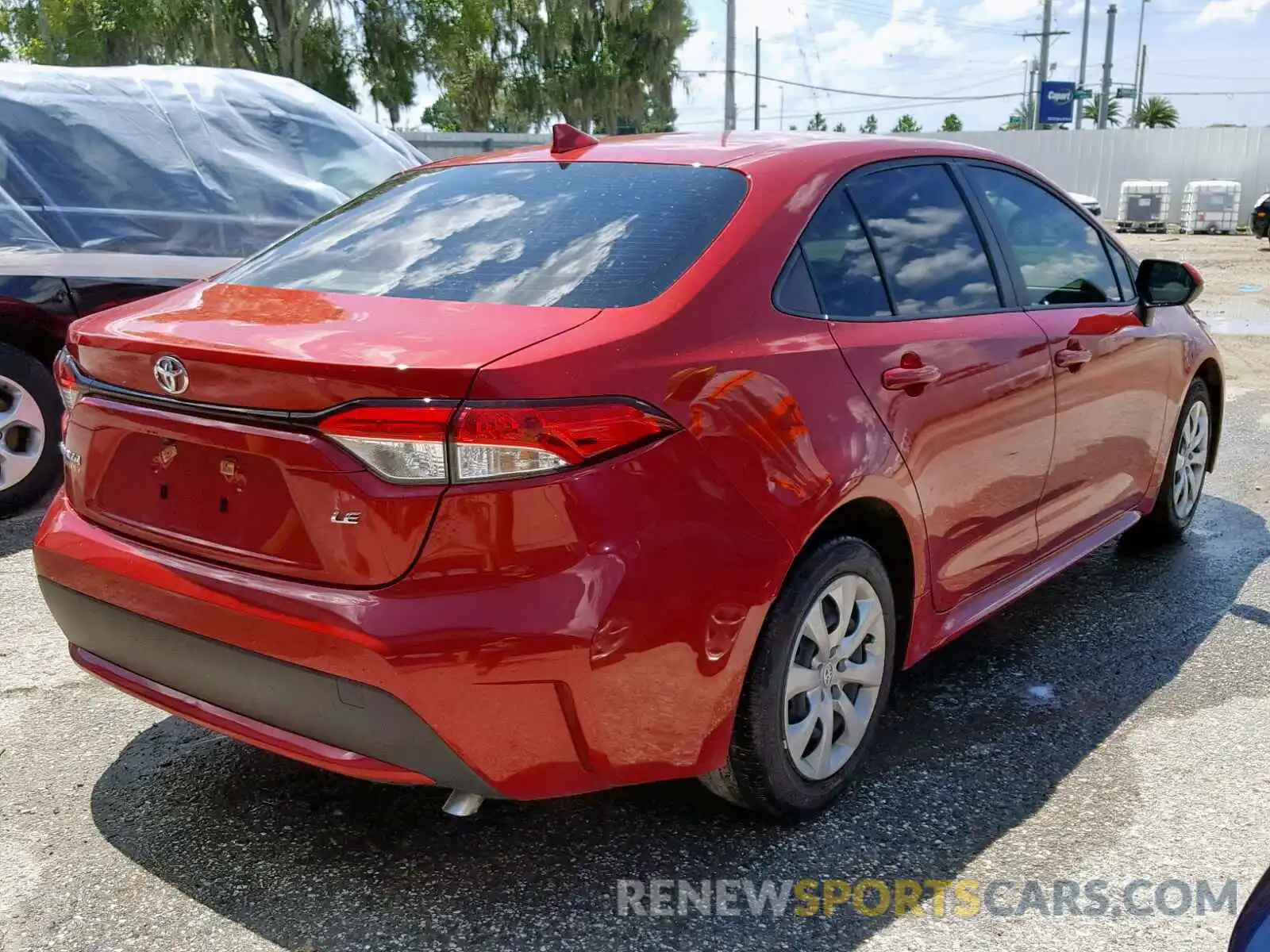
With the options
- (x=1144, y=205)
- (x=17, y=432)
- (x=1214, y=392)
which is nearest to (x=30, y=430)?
(x=17, y=432)

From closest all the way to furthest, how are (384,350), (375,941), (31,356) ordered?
(384,350), (375,941), (31,356)

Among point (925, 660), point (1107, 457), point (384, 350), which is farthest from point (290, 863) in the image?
point (1107, 457)

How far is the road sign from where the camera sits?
50531 mm

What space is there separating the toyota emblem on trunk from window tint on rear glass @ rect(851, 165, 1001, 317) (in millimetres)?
1677

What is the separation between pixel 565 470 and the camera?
206 centimetres

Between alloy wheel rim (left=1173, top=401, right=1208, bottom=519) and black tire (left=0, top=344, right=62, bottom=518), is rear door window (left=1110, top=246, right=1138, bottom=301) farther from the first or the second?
black tire (left=0, top=344, right=62, bottom=518)

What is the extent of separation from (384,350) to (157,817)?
4.59 feet

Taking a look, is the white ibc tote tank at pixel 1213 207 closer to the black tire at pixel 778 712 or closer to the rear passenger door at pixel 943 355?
the rear passenger door at pixel 943 355

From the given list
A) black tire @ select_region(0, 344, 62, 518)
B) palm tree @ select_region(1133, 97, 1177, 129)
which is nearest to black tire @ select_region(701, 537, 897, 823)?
black tire @ select_region(0, 344, 62, 518)

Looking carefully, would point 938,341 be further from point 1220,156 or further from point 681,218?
point 1220,156

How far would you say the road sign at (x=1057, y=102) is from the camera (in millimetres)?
50531

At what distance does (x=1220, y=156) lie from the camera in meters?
32.2

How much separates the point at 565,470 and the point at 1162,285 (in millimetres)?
2954

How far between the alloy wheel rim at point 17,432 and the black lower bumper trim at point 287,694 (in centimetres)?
294
